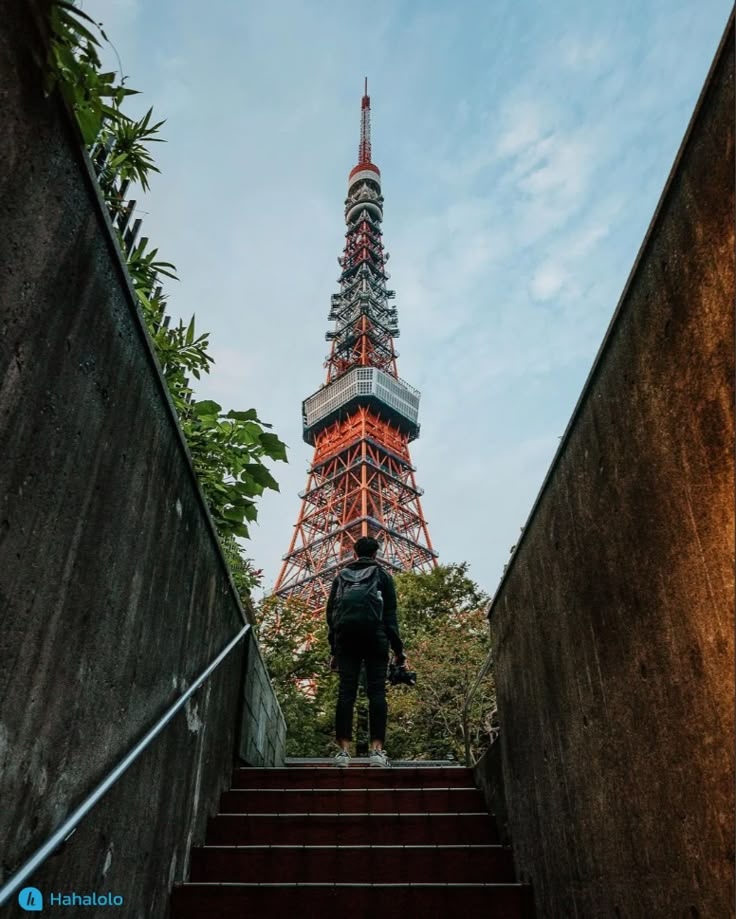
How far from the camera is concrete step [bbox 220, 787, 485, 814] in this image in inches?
131

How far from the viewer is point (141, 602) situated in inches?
77.8

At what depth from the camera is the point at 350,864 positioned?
267cm

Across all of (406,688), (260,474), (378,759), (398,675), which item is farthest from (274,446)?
(406,688)

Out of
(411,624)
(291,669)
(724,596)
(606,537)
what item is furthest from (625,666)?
(411,624)

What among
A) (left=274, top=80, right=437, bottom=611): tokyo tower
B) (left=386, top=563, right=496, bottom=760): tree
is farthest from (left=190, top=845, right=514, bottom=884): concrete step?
(left=274, top=80, right=437, bottom=611): tokyo tower

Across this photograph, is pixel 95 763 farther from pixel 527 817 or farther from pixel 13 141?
pixel 527 817

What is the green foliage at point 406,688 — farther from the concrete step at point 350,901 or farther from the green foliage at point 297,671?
the concrete step at point 350,901

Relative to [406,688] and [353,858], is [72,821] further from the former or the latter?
[406,688]

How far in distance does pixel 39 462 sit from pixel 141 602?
31.3 inches

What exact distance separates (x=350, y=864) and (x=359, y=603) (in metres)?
1.54

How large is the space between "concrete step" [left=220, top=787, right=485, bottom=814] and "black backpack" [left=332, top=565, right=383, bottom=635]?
0.92m

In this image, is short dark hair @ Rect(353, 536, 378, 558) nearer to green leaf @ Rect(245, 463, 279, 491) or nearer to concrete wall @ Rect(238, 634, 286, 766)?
concrete wall @ Rect(238, 634, 286, 766)

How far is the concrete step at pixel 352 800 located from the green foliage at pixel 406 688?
20.6ft

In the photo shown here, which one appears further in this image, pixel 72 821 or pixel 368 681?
pixel 368 681
